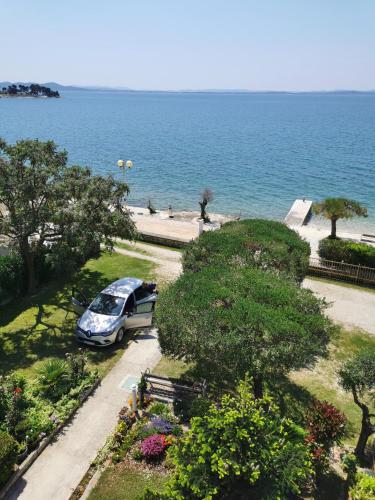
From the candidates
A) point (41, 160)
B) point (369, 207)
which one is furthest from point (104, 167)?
point (41, 160)

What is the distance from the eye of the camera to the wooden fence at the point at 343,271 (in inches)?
921

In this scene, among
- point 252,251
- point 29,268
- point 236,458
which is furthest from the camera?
point 29,268

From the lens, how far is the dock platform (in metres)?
39.1

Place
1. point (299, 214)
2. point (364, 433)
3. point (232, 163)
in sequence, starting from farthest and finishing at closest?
point (232, 163)
point (299, 214)
point (364, 433)

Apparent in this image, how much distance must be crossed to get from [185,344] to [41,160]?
1229 centimetres

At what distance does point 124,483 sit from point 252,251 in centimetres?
953

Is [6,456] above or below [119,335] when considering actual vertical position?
above

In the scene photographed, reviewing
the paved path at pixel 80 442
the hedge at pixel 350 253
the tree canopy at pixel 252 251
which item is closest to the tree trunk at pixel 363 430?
the tree canopy at pixel 252 251

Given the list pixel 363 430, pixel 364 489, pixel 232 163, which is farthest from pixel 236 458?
pixel 232 163

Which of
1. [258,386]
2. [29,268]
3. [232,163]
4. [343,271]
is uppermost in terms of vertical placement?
[232,163]

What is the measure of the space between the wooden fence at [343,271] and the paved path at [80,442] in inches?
528

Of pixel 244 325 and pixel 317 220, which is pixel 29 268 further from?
pixel 317 220

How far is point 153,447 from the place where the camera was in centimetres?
1083

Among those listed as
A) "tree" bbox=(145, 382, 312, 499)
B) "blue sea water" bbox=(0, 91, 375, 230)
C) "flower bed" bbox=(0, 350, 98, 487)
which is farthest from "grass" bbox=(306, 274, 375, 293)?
"blue sea water" bbox=(0, 91, 375, 230)
